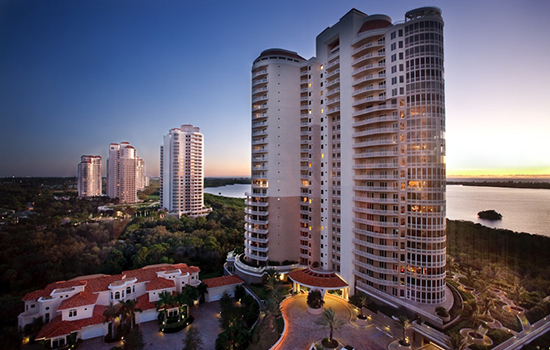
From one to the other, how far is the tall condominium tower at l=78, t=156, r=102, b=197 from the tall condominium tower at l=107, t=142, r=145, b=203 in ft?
31.4

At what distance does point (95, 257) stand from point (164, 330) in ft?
60.4

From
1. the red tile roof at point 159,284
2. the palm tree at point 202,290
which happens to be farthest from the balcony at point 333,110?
the red tile roof at point 159,284

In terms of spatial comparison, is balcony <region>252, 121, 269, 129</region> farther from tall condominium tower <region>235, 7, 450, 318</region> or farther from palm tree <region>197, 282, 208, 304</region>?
palm tree <region>197, 282, 208, 304</region>

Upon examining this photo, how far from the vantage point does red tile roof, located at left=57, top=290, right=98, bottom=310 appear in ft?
71.3

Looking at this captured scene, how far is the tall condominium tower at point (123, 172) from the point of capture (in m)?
74.9

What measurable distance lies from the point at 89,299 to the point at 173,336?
865 cm

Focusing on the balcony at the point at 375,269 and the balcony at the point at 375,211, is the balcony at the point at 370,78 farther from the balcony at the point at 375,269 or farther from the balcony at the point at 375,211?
the balcony at the point at 375,269

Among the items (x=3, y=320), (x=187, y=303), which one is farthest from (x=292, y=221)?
(x=3, y=320)

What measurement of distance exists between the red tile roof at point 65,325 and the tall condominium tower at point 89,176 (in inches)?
1699

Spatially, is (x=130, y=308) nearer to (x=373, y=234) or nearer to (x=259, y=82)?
(x=373, y=234)

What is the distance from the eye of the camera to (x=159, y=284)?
26219 mm

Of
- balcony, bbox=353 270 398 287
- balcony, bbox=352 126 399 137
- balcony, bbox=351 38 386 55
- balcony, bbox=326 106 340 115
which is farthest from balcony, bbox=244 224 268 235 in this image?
balcony, bbox=351 38 386 55

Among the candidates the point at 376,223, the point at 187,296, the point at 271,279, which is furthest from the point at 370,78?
the point at 187,296

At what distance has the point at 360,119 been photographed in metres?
26.8
